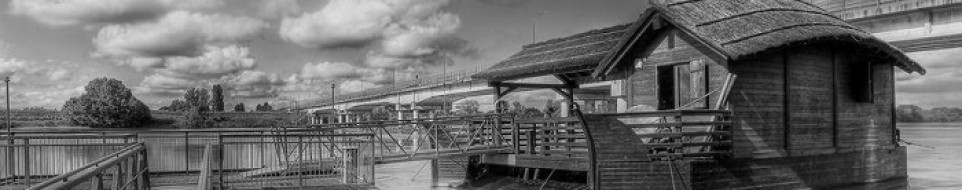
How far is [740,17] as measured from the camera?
17.1 metres

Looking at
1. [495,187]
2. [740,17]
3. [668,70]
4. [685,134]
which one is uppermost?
[740,17]

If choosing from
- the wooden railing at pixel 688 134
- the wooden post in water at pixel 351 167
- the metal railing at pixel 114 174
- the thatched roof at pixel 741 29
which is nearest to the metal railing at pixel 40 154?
the metal railing at pixel 114 174

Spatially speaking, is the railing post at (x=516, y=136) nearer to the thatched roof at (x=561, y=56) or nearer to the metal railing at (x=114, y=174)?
the thatched roof at (x=561, y=56)

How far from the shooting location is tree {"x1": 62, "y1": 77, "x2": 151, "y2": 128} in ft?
327

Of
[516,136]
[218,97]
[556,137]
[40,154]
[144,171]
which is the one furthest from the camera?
[218,97]

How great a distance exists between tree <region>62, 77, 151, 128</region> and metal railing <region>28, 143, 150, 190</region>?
91.9 meters

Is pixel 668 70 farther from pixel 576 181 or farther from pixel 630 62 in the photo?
pixel 576 181

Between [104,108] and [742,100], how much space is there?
100592 millimetres

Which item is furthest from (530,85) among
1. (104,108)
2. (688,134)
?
(104,108)

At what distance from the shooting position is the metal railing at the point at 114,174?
5.63 m

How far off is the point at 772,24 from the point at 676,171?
4709 mm

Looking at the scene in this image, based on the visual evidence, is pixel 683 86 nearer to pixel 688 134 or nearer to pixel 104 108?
pixel 688 134

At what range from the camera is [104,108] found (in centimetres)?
9938

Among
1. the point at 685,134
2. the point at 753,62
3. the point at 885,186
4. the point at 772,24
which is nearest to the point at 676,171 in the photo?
the point at 685,134
